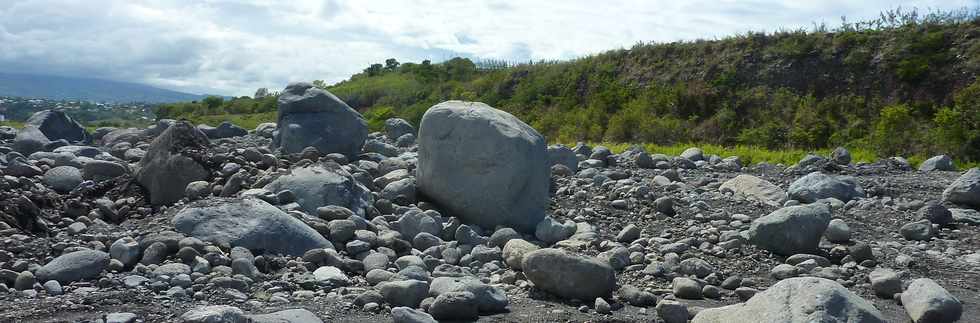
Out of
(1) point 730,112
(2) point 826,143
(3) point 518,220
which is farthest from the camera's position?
(1) point 730,112

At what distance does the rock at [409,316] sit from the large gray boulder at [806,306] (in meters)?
1.55

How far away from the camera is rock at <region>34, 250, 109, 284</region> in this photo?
189 inches

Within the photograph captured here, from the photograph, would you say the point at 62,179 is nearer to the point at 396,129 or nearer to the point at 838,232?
the point at 838,232

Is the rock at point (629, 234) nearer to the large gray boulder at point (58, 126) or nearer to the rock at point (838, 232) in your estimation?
the rock at point (838, 232)

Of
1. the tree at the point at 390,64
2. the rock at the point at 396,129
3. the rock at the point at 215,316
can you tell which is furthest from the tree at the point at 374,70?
the rock at the point at 215,316

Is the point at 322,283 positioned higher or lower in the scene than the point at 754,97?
lower

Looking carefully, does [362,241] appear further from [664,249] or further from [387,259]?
[664,249]

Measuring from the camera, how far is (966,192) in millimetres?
7914

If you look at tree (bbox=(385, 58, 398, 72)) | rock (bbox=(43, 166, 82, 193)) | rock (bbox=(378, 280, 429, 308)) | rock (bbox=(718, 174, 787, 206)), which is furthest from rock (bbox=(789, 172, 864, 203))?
tree (bbox=(385, 58, 398, 72))

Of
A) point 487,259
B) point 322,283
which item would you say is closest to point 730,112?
point 487,259

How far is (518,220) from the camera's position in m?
7.11

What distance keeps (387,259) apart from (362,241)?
0.43 m

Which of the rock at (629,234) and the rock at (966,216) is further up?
the rock at (966,216)

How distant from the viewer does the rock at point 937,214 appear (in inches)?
288
